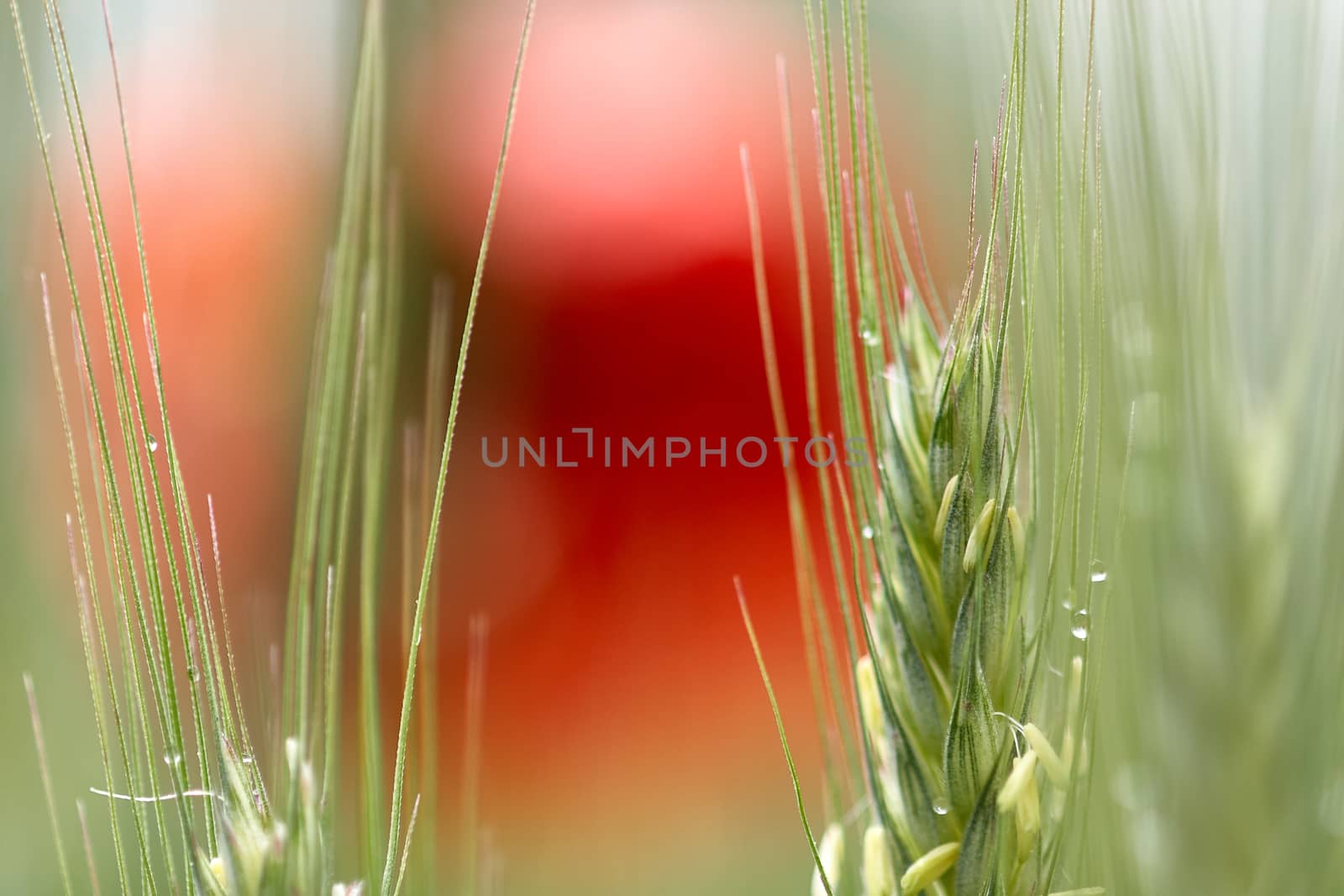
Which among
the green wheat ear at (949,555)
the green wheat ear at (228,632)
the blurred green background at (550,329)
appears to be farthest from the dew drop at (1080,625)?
the blurred green background at (550,329)

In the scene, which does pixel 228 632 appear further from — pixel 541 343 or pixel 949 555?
pixel 541 343

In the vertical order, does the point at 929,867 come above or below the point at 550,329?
below

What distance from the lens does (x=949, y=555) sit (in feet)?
0.72

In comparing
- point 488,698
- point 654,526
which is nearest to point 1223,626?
point 654,526

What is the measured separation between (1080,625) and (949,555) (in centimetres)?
5

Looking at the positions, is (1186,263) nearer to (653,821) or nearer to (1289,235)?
(1289,235)

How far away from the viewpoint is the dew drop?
23 centimetres

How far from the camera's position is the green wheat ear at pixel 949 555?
0.71 feet

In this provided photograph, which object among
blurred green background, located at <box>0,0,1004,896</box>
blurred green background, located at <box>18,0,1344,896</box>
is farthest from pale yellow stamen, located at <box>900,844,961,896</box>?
blurred green background, located at <box>0,0,1004,896</box>

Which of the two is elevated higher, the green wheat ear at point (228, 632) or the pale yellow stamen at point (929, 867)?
the green wheat ear at point (228, 632)

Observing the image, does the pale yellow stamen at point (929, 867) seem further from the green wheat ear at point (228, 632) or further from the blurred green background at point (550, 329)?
the blurred green background at point (550, 329)

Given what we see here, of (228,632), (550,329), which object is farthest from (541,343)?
(228,632)

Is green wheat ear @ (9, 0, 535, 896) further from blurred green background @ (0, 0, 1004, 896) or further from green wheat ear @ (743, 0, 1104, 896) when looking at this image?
blurred green background @ (0, 0, 1004, 896)

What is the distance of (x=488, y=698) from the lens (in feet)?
3.95
